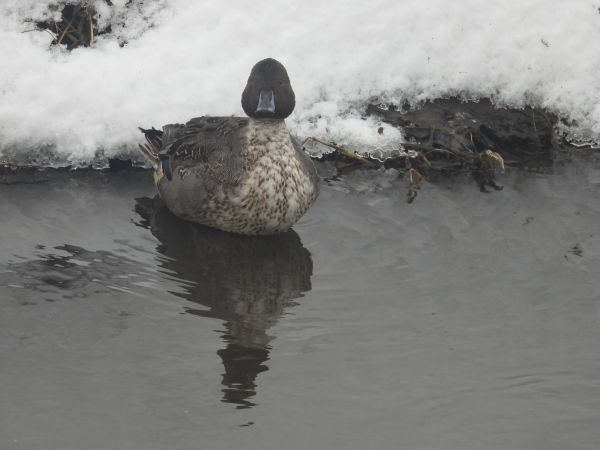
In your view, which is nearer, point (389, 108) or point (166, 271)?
point (166, 271)

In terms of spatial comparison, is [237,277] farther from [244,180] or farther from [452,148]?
[452,148]

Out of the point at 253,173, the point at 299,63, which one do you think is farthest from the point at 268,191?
the point at 299,63

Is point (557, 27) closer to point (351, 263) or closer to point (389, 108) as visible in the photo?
point (389, 108)

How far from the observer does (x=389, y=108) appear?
786 cm

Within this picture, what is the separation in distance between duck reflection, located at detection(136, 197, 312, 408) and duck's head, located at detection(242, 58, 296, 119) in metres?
0.81

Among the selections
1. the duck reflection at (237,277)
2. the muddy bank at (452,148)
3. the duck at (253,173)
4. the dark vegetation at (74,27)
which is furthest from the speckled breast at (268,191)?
the dark vegetation at (74,27)

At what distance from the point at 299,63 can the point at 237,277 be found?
2793mm

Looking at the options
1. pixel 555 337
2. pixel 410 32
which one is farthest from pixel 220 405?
pixel 410 32

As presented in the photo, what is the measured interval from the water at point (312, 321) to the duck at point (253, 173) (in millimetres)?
164

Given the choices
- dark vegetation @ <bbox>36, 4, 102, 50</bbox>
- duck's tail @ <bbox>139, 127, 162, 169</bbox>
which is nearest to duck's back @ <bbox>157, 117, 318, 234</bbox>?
duck's tail @ <bbox>139, 127, 162, 169</bbox>

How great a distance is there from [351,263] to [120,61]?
9.76ft

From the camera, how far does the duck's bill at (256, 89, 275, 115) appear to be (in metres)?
6.33

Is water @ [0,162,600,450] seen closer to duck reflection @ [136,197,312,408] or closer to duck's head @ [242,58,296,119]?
duck reflection @ [136,197,312,408]

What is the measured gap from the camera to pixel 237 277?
5.81m
